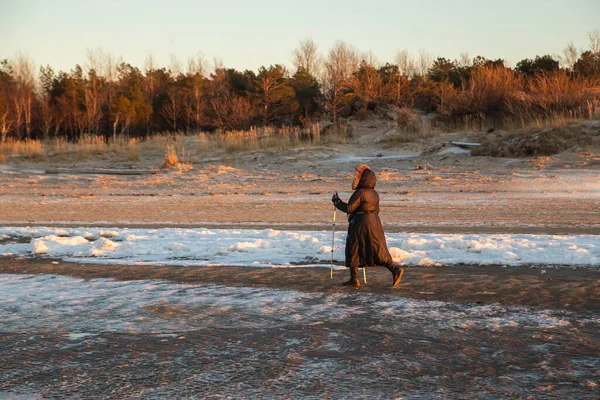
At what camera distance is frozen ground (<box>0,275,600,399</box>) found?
4.47 metres

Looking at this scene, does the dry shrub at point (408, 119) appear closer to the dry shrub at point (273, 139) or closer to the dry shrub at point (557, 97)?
the dry shrub at point (273, 139)

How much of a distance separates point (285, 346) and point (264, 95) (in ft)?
143

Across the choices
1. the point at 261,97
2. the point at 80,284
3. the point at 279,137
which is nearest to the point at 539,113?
the point at 279,137

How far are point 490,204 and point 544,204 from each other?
1231 millimetres

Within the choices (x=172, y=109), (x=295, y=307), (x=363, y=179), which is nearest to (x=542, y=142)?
(x=363, y=179)

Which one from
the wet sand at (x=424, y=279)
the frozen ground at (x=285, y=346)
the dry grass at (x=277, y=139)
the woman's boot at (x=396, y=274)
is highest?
the dry grass at (x=277, y=139)

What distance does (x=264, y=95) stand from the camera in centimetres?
4819

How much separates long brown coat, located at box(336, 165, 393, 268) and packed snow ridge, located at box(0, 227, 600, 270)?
5.09 feet

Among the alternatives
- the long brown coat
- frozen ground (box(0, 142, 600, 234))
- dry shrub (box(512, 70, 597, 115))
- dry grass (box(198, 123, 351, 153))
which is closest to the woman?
the long brown coat

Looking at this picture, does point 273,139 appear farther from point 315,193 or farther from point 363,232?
point 363,232

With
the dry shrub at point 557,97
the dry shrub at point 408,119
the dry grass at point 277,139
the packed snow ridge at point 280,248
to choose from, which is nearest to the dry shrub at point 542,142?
the dry shrub at point 557,97

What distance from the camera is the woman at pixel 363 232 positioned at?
7.75m

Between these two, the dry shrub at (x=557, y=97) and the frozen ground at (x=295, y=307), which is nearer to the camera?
the frozen ground at (x=295, y=307)

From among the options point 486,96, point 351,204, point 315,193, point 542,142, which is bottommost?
point 315,193
